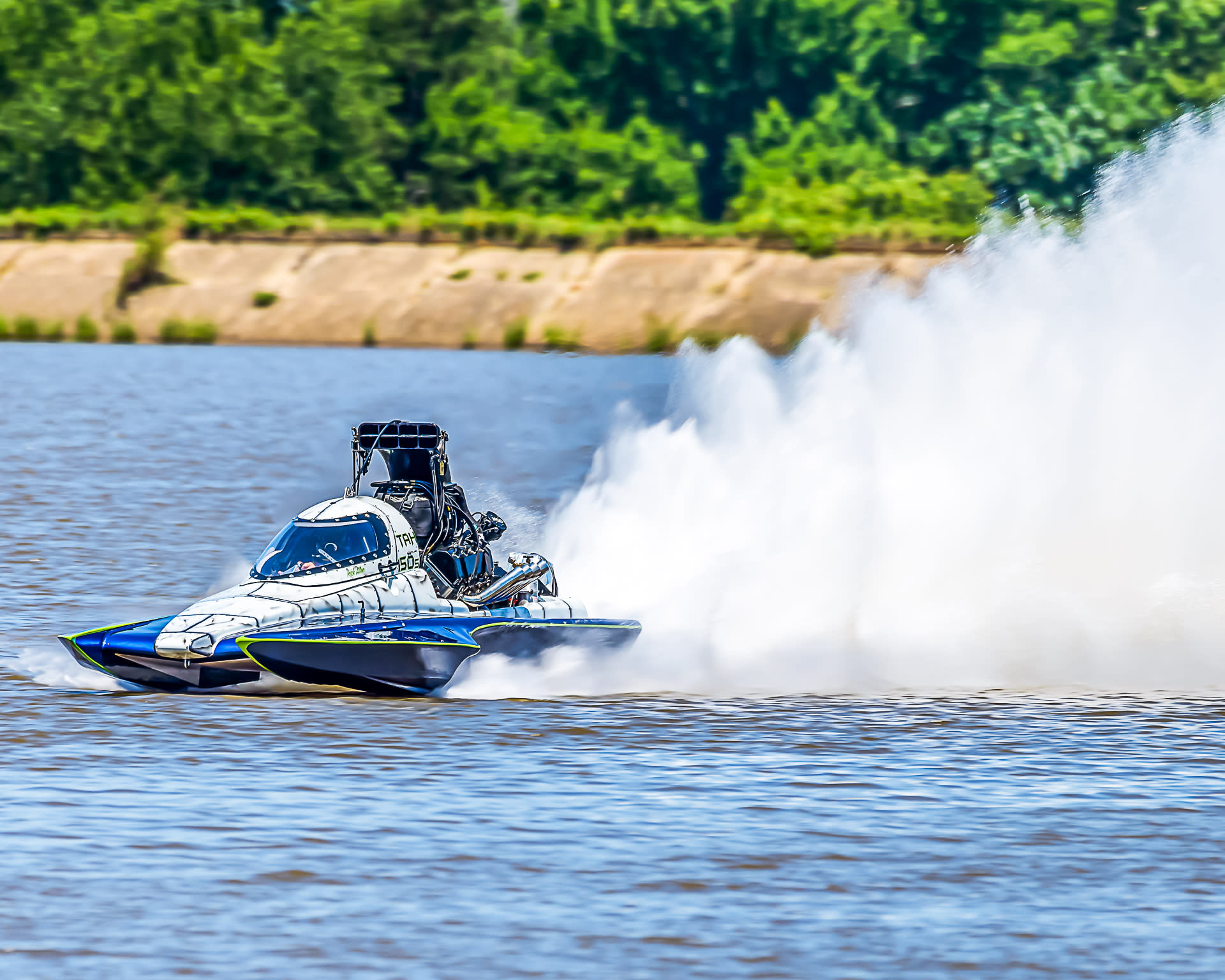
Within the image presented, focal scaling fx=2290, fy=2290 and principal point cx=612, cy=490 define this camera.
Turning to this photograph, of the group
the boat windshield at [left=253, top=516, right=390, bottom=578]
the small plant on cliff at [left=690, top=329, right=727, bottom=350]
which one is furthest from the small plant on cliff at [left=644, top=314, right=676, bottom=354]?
the boat windshield at [left=253, top=516, right=390, bottom=578]

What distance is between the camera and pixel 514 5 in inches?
4481

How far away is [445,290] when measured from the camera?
82375mm

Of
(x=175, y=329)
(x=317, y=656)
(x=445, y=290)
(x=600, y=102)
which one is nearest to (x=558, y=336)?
(x=445, y=290)

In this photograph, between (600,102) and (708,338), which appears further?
(600,102)

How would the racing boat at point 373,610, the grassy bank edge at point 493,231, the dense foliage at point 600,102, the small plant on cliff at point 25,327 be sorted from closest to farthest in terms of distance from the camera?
the racing boat at point 373,610, the small plant on cliff at point 25,327, the grassy bank edge at point 493,231, the dense foliage at point 600,102

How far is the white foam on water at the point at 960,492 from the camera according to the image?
21.1 metres

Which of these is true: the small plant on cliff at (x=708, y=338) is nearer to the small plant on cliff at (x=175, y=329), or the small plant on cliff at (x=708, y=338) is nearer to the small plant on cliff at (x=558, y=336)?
the small plant on cliff at (x=558, y=336)

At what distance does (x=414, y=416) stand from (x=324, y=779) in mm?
36637

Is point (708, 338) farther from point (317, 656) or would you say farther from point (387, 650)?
point (317, 656)

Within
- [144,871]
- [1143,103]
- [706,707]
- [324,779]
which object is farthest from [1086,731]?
[1143,103]

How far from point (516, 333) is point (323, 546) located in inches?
2433

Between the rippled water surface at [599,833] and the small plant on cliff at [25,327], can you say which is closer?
the rippled water surface at [599,833]

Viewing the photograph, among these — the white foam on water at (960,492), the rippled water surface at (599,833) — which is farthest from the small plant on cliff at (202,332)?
the rippled water surface at (599,833)

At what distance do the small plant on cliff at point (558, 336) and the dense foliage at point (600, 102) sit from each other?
9615mm
